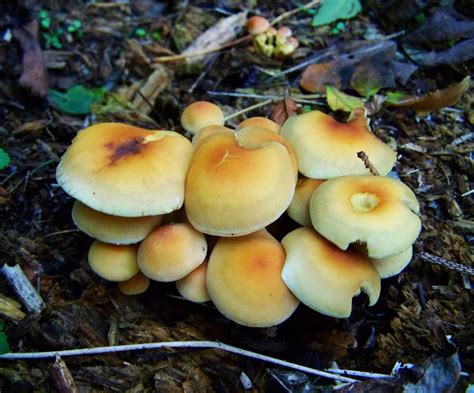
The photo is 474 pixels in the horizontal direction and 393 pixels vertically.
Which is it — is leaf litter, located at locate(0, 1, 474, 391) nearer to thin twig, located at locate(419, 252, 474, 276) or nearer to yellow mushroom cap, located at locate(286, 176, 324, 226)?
thin twig, located at locate(419, 252, 474, 276)

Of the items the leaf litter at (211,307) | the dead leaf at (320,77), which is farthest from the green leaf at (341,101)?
the dead leaf at (320,77)

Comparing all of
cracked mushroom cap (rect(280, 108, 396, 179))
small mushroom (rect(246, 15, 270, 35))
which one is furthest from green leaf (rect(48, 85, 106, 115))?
cracked mushroom cap (rect(280, 108, 396, 179))

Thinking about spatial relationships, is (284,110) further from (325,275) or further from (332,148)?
(325,275)

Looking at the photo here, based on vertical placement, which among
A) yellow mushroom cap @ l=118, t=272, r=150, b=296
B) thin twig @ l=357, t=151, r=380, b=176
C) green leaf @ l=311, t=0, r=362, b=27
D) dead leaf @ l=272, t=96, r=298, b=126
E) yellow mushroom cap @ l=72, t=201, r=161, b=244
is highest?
green leaf @ l=311, t=0, r=362, b=27

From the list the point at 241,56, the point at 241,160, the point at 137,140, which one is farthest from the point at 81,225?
the point at 241,56

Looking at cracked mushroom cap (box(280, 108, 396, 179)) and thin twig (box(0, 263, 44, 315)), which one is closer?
cracked mushroom cap (box(280, 108, 396, 179))

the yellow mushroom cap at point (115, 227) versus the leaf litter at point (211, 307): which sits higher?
the yellow mushroom cap at point (115, 227)

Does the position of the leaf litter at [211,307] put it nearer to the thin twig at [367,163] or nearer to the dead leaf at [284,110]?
the dead leaf at [284,110]
